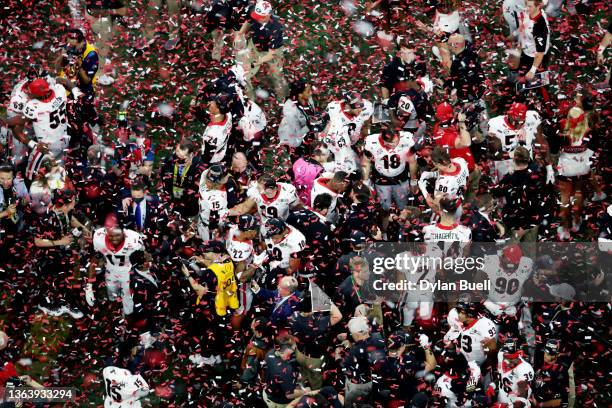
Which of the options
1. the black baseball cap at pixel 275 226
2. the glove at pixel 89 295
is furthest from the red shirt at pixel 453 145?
the glove at pixel 89 295

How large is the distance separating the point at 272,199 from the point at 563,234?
367 centimetres

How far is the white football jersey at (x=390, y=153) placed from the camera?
1315 cm

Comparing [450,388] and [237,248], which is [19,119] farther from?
[450,388]

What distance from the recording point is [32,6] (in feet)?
57.5

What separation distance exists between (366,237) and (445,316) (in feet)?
4.02

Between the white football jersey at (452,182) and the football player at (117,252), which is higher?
the white football jersey at (452,182)

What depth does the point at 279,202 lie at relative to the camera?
12.6 metres

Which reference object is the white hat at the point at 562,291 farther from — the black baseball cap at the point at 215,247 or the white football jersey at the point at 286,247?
the black baseball cap at the point at 215,247

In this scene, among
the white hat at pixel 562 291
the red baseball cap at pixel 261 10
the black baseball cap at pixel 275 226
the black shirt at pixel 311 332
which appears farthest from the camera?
the red baseball cap at pixel 261 10

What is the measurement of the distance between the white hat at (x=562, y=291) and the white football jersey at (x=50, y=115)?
6.06 metres

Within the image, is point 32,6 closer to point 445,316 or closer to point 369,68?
point 369,68

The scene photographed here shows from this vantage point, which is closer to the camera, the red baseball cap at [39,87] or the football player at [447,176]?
the football player at [447,176]

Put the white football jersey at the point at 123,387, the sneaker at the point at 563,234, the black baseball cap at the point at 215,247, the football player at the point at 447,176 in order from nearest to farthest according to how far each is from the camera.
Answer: the white football jersey at the point at 123,387 → the black baseball cap at the point at 215,247 → the football player at the point at 447,176 → the sneaker at the point at 563,234

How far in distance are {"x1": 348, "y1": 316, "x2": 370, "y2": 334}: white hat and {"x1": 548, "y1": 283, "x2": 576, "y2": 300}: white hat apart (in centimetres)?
214
